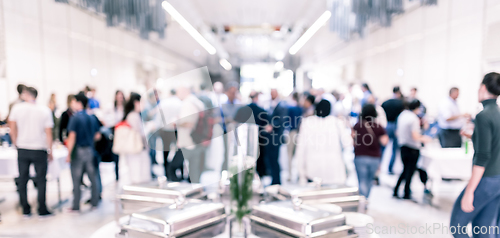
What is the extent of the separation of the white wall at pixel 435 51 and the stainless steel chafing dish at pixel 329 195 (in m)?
3.83

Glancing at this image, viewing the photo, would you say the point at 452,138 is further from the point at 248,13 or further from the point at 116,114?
A: the point at 248,13

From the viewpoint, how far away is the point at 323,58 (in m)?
14.4

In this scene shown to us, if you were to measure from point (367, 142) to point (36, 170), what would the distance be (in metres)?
3.24

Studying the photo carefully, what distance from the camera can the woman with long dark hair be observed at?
1.68 meters

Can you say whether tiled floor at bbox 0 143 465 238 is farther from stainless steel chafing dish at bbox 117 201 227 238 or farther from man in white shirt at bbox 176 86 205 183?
man in white shirt at bbox 176 86 205 183

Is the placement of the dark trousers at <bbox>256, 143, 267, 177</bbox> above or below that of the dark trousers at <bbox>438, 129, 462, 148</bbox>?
below

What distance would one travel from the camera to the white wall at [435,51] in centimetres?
487

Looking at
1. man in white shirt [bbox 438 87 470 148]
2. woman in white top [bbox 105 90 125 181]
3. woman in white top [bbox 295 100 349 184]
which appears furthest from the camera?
man in white shirt [bbox 438 87 470 148]

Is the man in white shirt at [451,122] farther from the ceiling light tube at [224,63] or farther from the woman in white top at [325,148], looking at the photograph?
the ceiling light tube at [224,63]

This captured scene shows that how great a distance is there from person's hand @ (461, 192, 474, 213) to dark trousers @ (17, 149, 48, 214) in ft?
11.6

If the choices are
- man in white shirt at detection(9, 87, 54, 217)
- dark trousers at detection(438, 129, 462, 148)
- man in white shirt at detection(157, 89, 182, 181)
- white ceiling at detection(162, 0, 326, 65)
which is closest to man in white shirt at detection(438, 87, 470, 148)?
dark trousers at detection(438, 129, 462, 148)

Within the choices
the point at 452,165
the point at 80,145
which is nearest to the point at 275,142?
the point at 452,165

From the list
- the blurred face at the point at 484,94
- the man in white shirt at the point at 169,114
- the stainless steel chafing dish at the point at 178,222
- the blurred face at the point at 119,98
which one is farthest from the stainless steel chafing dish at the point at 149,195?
the blurred face at the point at 119,98

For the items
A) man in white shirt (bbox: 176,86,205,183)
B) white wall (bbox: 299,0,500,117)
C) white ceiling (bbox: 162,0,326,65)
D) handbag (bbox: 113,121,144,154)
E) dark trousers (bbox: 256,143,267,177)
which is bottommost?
dark trousers (bbox: 256,143,267,177)
